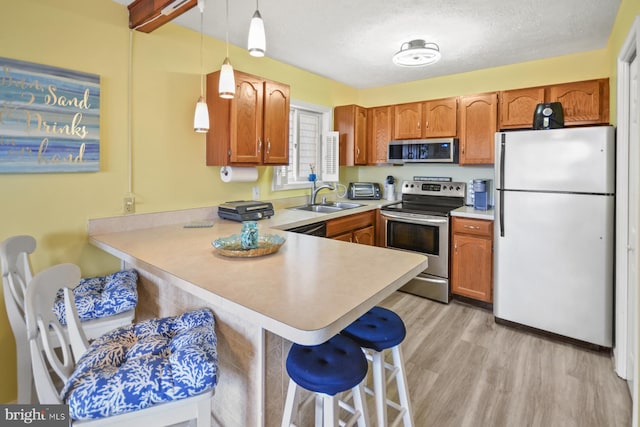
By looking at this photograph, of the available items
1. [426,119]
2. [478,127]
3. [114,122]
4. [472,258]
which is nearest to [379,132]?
[426,119]

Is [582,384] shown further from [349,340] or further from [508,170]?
[349,340]

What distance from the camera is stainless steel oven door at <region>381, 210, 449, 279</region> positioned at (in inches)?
130

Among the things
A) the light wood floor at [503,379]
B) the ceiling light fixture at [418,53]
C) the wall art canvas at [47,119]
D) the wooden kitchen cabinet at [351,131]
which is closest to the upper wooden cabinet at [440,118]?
the wooden kitchen cabinet at [351,131]

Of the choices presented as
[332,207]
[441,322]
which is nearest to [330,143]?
[332,207]

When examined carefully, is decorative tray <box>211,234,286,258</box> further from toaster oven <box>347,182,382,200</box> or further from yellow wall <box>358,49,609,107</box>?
yellow wall <box>358,49,609,107</box>

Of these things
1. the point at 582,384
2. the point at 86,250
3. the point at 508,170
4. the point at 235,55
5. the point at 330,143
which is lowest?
the point at 582,384

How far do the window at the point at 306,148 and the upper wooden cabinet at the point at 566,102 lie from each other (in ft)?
5.84

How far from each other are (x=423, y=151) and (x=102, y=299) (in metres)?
3.20

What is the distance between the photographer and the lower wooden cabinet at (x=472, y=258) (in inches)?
122

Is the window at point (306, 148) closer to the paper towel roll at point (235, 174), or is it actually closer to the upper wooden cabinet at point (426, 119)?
the paper towel roll at point (235, 174)

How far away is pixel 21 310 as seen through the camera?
153 cm

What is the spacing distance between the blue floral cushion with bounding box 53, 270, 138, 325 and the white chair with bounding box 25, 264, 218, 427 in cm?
45

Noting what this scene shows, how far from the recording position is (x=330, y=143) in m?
3.84

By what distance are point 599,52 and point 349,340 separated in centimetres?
339
